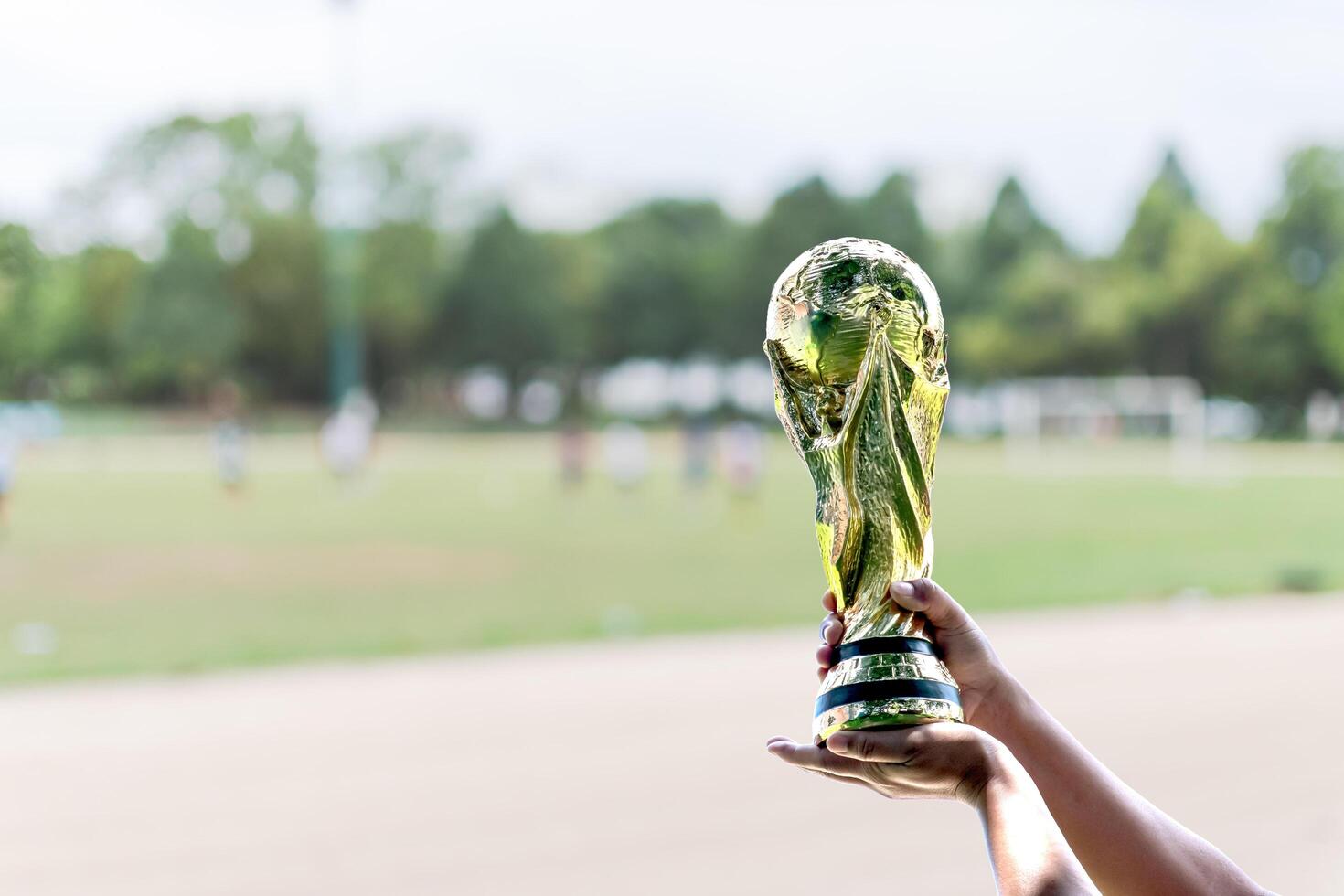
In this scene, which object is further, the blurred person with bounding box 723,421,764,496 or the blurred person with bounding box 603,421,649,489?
the blurred person with bounding box 603,421,649,489

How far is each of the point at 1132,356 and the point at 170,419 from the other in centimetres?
3208

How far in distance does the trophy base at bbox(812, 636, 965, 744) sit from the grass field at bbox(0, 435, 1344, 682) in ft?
27.1

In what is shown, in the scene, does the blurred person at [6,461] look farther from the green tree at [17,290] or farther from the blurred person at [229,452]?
the green tree at [17,290]

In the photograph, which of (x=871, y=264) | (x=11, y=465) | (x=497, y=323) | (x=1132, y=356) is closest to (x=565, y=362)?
(x=497, y=323)

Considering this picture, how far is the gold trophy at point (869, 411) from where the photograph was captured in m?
1.24

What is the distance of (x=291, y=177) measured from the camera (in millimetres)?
36281

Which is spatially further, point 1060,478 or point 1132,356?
point 1132,356

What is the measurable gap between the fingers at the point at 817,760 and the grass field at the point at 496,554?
27.1ft

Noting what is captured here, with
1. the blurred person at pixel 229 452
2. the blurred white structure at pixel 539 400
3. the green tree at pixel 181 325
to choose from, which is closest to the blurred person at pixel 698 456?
the blurred person at pixel 229 452

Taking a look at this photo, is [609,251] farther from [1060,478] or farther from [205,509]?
[205,509]

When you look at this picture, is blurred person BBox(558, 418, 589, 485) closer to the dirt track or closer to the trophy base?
the dirt track

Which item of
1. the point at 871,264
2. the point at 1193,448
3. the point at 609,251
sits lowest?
the point at 1193,448

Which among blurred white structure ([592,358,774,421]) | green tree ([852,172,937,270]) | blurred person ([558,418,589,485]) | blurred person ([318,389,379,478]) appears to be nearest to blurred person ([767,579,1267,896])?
blurred person ([558,418,589,485])

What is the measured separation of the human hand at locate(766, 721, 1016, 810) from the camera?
41.4 inches
